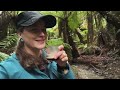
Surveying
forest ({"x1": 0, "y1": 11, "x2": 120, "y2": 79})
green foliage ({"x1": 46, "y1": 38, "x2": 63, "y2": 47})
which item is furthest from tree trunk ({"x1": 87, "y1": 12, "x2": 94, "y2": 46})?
green foliage ({"x1": 46, "y1": 38, "x2": 63, "y2": 47})

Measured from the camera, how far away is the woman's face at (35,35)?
1714mm

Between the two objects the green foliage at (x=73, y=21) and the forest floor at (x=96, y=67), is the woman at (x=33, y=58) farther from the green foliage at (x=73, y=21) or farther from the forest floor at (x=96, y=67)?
the green foliage at (x=73, y=21)

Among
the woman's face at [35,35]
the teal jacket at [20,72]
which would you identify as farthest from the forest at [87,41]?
the teal jacket at [20,72]

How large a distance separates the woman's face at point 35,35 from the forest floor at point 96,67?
43cm

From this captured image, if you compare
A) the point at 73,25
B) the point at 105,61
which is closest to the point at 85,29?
the point at 73,25

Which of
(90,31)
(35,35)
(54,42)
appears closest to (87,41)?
(90,31)

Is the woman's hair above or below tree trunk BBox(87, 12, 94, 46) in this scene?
below

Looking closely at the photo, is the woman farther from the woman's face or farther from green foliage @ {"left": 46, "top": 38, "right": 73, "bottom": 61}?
green foliage @ {"left": 46, "top": 38, "right": 73, "bottom": 61}

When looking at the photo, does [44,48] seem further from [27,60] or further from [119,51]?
[119,51]

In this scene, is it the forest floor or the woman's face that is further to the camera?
the forest floor

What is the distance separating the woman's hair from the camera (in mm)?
1644

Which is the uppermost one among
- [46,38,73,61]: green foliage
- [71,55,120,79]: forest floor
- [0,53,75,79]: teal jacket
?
[46,38,73,61]: green foliage

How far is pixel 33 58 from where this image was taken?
167cm
